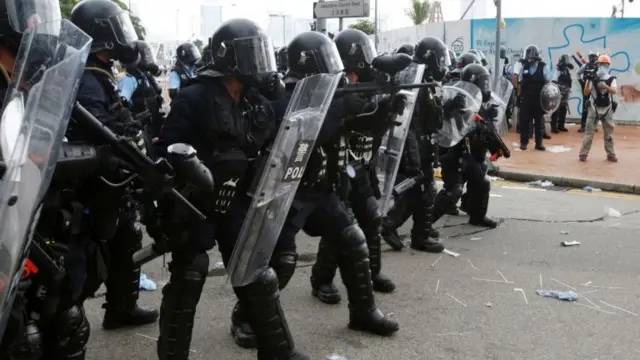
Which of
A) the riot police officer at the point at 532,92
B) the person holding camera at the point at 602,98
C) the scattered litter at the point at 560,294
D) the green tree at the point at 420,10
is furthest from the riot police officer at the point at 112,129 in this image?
the green tree at the point at 420,10

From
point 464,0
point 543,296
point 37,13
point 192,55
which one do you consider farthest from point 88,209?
point 464,0

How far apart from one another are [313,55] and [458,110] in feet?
7.03

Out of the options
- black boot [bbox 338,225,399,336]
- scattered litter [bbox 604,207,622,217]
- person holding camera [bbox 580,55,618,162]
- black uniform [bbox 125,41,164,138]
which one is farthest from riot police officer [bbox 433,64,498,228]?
person holding camera [bbox 580,55,618,162]

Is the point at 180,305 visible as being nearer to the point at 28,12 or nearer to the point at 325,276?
the point at 28,12

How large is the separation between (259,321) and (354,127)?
1266mm

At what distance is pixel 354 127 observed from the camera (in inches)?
153

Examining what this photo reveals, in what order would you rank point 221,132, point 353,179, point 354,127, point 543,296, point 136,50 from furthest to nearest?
point 543,296, point 353,179, point 354,127, point 136,50, point 221,132

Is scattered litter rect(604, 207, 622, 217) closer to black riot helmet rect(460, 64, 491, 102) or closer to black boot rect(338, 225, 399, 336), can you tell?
black riot helmet rect(460, 64, 491, 102)

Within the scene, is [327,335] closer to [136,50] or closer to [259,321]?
[259,321]

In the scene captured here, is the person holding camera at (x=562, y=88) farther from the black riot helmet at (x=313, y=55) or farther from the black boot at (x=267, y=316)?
the black boot at (x=267, y=316)

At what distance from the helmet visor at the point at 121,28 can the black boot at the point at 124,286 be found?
3.10ft

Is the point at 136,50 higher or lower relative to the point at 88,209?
higher

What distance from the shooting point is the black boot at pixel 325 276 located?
4484 mm

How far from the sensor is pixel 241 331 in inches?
153
